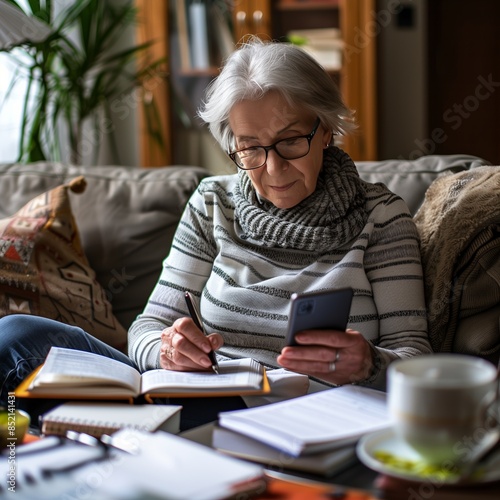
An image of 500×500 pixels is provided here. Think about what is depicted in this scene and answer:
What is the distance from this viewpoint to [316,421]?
106cm

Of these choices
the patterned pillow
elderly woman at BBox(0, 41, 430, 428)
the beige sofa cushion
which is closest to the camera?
elderly woman at BBox(0, 41, 430, 428)

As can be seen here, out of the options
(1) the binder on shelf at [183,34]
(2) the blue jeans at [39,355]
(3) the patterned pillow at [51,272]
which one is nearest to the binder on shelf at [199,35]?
(1) the binder on shelf at [183,34]

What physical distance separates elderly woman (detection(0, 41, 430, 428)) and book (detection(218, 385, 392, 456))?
1.13 feet

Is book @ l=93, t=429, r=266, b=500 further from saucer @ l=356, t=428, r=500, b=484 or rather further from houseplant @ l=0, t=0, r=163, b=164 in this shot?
houseplant @ l=0, t=0, r=163, b=164

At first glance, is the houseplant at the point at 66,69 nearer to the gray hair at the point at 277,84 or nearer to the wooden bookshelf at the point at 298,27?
the wooden bookshelf at the point at 298,27

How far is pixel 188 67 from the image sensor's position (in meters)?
3.84

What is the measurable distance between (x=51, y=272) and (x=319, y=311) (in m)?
0.93

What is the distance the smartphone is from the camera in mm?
1175

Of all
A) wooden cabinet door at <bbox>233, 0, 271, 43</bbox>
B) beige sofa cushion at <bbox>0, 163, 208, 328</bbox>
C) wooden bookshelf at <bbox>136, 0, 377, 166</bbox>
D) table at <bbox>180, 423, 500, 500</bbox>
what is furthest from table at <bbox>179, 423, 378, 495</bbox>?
wooden cabinet door at <bbox>233, 0, 271, 43</bbox>

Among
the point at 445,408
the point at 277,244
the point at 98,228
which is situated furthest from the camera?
the point at 98,228

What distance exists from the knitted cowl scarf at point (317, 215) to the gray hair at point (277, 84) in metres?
0.11

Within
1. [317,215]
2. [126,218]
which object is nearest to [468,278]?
[317,215]

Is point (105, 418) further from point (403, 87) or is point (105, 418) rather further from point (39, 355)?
point (403, 87)

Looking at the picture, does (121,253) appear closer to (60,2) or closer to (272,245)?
(272,245)
